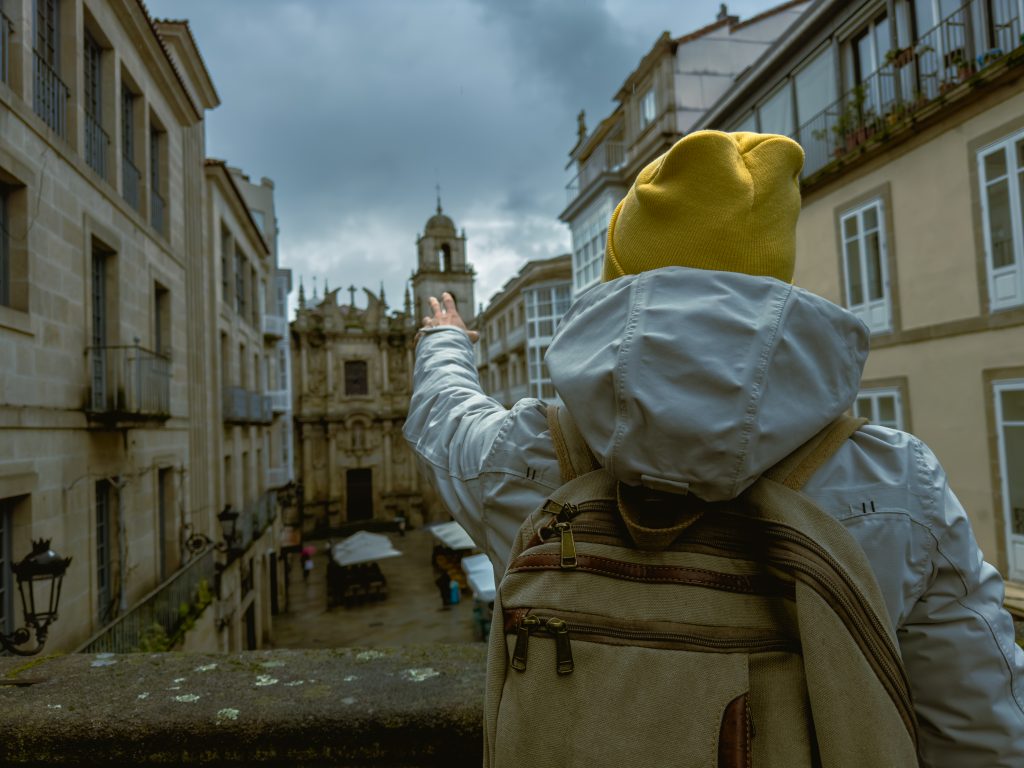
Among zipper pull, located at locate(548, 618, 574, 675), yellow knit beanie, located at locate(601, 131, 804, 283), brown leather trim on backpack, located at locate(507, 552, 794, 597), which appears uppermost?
yellow knit beanie, located at locate(601, 131, 804, 283)

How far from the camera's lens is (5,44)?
19.5 ft

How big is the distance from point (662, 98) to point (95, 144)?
37.2 feet

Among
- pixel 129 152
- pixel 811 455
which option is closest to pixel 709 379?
pixel 811 455

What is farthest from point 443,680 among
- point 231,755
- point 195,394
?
point 195,394

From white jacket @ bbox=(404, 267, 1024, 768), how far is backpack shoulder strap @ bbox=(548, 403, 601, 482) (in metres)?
0.12

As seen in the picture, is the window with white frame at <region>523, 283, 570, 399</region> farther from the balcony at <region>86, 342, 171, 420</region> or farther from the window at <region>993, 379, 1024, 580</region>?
the window at <region>993, 379, 1024, 580</region>

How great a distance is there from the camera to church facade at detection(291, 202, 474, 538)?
39.3 m

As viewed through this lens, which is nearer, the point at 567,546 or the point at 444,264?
the point at 567,546

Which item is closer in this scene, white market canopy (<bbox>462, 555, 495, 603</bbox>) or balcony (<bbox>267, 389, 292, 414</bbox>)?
white market canopy (<bbox>462, 555, 495, 603</bbox>)

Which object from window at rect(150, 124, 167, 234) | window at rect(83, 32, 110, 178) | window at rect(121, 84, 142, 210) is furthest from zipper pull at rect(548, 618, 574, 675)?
window at rect(150, 124, 167, 234)

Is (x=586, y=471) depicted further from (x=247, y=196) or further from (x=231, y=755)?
(x=247, y=196)

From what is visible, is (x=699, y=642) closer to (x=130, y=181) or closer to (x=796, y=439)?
(x=796, y=439)

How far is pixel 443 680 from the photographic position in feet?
6.35

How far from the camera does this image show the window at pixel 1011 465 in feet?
26.5
